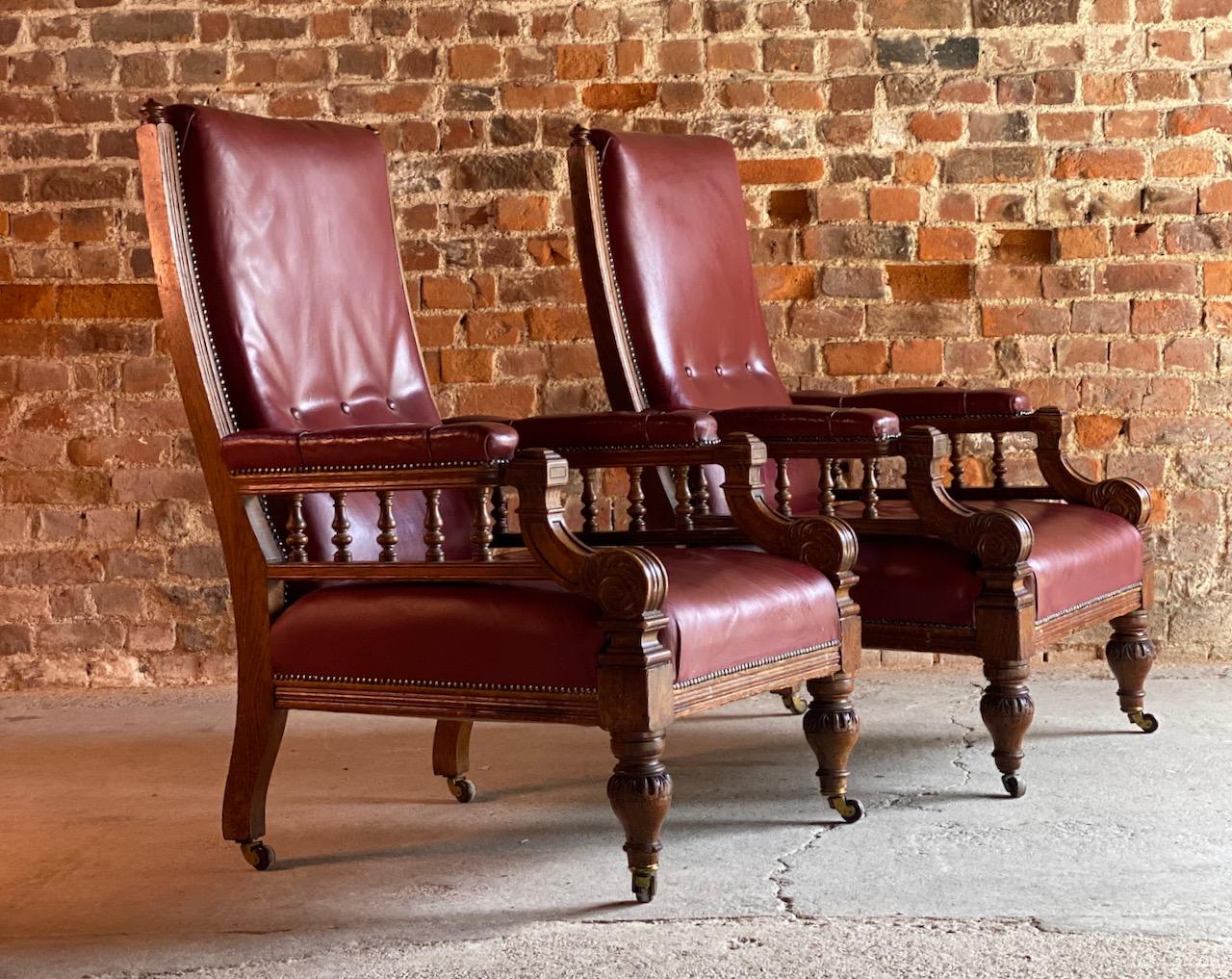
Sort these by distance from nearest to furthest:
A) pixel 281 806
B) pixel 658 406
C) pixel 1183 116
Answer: pixel 281 806, pixel 658 406, pixel 1183 116

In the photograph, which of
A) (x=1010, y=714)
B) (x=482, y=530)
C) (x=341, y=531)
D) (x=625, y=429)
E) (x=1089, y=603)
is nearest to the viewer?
(x=482, y=530)

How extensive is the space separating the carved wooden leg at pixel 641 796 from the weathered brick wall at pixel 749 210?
2157 mm

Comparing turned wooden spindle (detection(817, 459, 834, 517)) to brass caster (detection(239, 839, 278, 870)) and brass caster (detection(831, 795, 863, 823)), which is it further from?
brass caster (detection(239, 839, 278, 870))

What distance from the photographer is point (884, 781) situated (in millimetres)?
3174

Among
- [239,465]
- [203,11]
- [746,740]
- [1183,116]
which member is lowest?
[746,740]

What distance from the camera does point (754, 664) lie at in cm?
257

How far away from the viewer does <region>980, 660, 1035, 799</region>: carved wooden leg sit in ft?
9.92

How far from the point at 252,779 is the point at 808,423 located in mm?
1172

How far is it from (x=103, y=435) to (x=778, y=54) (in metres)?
2.10

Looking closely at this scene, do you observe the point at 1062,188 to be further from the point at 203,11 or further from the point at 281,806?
the point at 281,806

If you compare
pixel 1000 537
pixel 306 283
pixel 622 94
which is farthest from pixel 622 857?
pixel 622 94

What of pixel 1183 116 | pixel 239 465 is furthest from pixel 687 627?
pixel 1183 116

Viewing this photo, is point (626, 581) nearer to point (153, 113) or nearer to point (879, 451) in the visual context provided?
point (879, 451)

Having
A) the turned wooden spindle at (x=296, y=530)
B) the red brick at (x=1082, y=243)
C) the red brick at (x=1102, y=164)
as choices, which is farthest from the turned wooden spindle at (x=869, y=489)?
the red brick at (x=1102, y=164)
